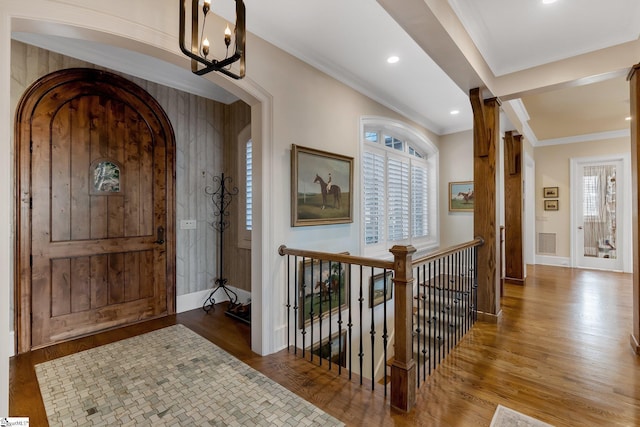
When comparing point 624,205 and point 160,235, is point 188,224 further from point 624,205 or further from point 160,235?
point 624,205

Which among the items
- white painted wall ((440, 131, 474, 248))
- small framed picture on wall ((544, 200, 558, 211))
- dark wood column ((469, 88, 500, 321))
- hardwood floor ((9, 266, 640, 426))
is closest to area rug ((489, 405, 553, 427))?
hardwood floor ((9, 266, 640, 426))

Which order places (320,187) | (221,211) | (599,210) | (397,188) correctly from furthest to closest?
(599,210)
(397,188)
(221,211)
(320,187)

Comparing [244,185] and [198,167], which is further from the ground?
[198,167]

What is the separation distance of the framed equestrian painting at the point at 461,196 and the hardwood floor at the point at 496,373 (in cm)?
247

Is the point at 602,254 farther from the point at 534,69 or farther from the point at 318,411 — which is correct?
the point at 318,411

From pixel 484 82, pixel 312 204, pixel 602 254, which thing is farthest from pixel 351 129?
pixel 602 254

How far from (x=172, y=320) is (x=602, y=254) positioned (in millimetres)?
8018

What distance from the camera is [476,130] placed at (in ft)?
11.1

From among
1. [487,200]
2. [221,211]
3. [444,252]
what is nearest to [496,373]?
[444,252]

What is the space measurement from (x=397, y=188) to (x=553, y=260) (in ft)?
14.6

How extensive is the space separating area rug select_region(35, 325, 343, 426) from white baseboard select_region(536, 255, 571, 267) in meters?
7.08

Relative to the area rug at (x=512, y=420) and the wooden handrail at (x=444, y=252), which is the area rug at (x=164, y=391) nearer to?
the area rug at (x=512, y=420)

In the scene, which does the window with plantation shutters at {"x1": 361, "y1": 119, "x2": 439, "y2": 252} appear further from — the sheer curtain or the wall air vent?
the sheer curtain

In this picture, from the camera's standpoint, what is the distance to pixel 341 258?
233 cm
